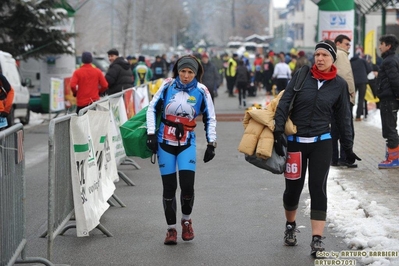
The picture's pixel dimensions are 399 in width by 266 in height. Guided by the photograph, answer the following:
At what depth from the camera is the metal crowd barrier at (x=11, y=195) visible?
6143 millimetres

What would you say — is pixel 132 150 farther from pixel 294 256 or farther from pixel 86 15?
pixel 86 15

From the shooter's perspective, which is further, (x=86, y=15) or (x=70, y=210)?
(x=86, y=15)

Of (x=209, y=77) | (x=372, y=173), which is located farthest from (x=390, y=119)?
(x=209, y=77)

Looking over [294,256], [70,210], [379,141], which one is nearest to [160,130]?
[70,210]

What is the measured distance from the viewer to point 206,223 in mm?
9516

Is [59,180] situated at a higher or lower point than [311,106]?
lower

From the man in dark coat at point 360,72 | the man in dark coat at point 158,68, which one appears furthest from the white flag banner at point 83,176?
the man in dark coat at point 158,68

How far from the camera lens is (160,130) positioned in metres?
8.46

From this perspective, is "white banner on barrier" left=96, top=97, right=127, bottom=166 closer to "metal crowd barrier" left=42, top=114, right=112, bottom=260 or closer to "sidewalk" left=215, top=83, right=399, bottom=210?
"sidewalk" left=215, top=83, right=399, bottom=210

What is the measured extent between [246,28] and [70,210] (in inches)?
4969

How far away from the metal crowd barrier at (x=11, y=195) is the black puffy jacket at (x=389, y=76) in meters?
7.10

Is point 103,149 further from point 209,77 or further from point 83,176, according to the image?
point 209,77

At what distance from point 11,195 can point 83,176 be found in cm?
202

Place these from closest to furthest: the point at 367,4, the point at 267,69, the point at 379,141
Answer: the point at 379,141 < the point at 367,4 < the point at 267,69
